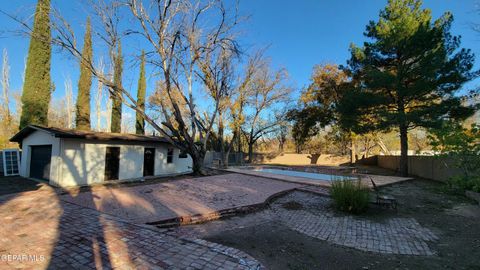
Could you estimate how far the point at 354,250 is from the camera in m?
4.32

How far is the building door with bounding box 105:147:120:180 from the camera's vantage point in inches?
499

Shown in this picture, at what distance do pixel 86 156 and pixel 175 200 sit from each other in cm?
672

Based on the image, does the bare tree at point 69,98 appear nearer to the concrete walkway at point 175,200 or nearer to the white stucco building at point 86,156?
the white stucco building at point 86,156

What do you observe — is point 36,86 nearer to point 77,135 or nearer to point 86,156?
point 86,156

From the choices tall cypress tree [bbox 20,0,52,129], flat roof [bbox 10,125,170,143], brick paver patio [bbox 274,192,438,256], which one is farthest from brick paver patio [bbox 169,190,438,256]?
tall cypress tree [bbox 20,0,52,129]

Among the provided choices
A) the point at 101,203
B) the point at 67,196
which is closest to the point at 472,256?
the point at 101,203

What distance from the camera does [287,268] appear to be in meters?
3.55

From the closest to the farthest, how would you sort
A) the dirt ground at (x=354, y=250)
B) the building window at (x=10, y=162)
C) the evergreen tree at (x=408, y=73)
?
the dirt ground at (x=354, y=250), the evergreen tree at (x=408, y=73), the building window at (x=10, y=162)

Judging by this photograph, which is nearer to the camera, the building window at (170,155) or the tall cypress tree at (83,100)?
the building window at (170,155)

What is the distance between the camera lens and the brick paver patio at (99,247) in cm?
335

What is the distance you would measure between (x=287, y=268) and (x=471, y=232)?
171 inches

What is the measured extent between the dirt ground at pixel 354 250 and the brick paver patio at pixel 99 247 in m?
0.57

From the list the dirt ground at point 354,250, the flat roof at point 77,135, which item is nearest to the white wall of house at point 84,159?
the flat roof at point 77,135

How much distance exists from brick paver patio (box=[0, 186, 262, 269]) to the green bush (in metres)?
3.95
